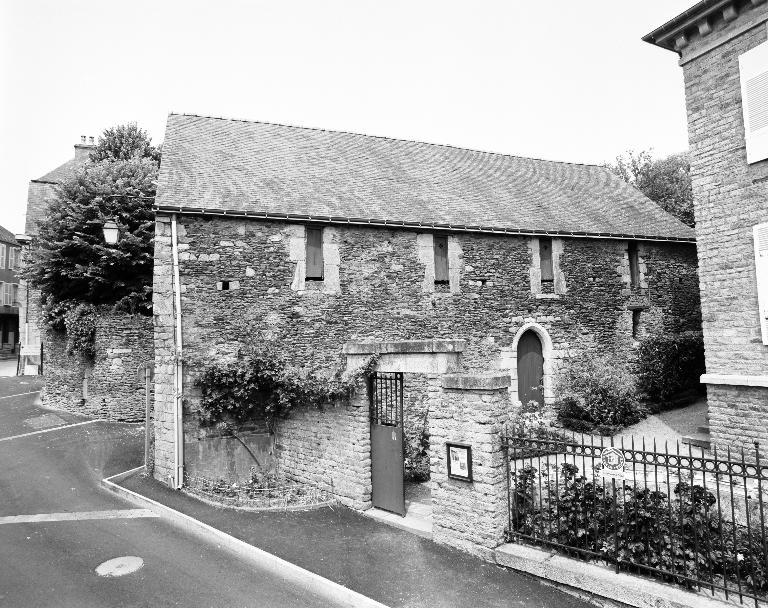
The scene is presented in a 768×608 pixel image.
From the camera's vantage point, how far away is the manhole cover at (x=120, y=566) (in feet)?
22.1

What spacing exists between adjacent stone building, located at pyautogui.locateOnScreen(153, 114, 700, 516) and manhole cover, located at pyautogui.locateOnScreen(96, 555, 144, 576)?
327cm

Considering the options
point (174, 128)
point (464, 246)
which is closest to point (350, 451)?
point (464, 246)

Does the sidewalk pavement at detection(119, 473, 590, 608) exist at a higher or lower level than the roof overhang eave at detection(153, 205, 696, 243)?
lower

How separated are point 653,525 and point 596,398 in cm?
804

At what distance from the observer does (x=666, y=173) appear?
95.3 feet

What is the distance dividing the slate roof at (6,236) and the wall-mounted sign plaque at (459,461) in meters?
43.3

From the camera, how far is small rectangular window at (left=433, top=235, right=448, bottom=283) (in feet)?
44.7

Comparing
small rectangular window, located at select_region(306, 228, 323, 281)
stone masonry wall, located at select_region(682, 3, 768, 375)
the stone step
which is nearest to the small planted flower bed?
small rectangular window, located at select_region(306, 228, 323, 281)

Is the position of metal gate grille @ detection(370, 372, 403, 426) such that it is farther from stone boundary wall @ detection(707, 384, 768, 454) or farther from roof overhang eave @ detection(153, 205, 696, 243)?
stone boundary wall @ detection(707, 384, 768, 454)

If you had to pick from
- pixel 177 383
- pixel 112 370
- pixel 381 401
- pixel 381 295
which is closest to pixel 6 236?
pixel 112 370

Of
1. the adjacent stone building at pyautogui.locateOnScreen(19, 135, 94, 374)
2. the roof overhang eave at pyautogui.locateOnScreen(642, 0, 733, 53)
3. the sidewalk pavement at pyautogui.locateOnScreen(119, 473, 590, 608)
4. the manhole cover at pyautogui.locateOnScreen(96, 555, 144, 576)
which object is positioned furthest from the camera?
the adjacent stone building at pyautogui.locateOnScreen(19, 135, 94, 374)

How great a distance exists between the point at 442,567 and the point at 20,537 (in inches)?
243

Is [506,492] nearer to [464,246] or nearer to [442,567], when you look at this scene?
[442,567]

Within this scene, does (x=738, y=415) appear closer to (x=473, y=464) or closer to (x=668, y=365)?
(x=473, y=464)
